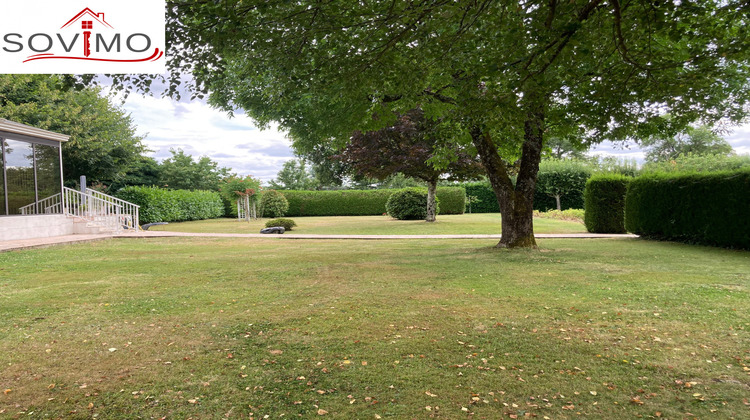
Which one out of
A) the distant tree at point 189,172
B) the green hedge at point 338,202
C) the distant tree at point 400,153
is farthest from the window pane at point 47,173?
the distant tree at point 189,172

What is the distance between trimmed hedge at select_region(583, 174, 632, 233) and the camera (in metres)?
14.7

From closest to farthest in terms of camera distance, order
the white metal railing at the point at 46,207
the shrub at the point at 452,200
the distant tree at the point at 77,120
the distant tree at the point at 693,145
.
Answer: the white metal railing at the point at 46,207, the distant tree at the point at 77,120, the shrub at the point at 452,200, the distant tree at the point at 693,145

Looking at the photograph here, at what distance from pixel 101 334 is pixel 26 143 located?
514 inches

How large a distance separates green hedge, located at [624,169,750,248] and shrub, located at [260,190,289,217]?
19.9 meters

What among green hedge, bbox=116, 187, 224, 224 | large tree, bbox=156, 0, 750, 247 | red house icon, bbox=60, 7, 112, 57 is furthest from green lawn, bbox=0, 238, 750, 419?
green hedge, bbox=116, 187, 224, 224

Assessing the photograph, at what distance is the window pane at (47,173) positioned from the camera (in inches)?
561

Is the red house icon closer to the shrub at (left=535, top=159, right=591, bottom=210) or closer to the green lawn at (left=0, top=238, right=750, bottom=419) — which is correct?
the green lawn at (left=0, top=238, right=750, bottom=419)

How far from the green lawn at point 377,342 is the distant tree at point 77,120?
48.0ft

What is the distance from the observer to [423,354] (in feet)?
11.9

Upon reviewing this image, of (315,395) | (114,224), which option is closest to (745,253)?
(315,395)

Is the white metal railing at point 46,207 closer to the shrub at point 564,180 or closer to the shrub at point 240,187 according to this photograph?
the shrub at point 240,187

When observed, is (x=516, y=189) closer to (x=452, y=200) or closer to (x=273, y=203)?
(x=452, y=200)

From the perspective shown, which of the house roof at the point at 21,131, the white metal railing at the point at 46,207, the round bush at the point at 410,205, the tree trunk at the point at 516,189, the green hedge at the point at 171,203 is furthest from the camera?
the round bush at the point at 410,205

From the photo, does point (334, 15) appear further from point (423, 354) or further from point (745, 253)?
point (745, 253)
